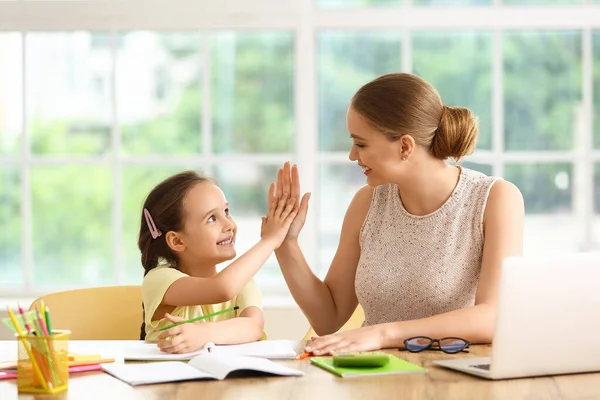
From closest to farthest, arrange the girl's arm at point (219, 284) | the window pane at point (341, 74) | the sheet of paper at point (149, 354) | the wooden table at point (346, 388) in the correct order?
1. the wooden table at point (346, 388)
2. the sheet of paper at point (149, 354)
3. the girl's arm at point (219, 284)
4. the window pane at point (341, 74)

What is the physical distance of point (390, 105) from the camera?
8.13ft

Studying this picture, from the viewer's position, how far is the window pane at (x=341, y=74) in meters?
4.24

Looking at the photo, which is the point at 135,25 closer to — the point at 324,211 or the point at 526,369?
the point at 324,211

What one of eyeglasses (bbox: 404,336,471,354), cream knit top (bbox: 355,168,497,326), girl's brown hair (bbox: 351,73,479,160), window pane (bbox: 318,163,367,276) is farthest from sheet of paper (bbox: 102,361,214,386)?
window pane (bbox: 318,163,367,276)

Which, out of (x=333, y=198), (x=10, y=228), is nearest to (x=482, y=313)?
(x=333, y=198)

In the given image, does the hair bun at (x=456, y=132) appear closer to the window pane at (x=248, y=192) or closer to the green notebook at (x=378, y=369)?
the green notebook at (x=378, y=369)

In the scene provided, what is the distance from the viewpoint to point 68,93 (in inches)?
170

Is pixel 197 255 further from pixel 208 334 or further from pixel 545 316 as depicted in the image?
pixel 545 316

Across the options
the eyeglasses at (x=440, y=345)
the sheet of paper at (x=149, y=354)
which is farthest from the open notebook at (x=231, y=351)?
the eyeglasses at (x=440, y=345)

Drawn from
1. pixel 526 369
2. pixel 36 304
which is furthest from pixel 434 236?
pixel 36 304

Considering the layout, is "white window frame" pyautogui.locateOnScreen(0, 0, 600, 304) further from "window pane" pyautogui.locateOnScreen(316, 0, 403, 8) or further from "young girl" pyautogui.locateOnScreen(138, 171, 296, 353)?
"young girl" pyautogui.locateOnScreen(138, 171, 296, 353)

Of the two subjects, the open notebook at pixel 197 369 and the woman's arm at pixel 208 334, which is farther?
the woman's arm at pixel 208 334

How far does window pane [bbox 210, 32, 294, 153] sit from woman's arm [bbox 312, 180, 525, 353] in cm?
192

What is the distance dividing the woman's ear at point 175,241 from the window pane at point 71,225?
1904 millimetres
